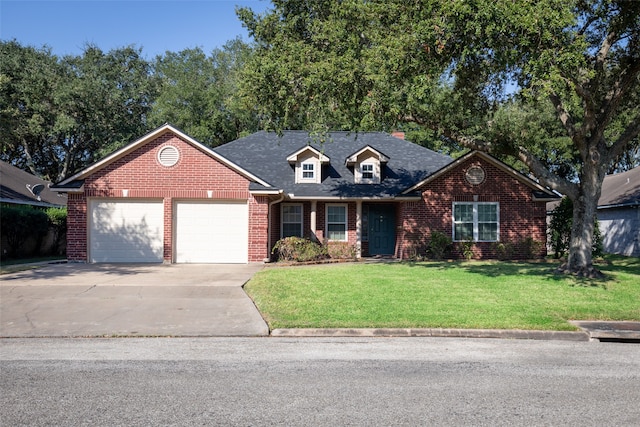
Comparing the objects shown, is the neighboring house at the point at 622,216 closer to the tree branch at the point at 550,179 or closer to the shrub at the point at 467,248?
the shrub at the point at 467,248

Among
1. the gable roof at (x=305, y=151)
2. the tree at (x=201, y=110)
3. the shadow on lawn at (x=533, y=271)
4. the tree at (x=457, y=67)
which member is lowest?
the shadow on lawn at (x=533, y=271)

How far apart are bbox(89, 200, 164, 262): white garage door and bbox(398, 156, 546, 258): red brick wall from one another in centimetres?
1003

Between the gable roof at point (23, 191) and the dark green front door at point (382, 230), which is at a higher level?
→ the gable roof at point (23, 191)

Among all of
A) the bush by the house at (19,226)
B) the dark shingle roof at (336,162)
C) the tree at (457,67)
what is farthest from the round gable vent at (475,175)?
the bush by the house at (19,226)

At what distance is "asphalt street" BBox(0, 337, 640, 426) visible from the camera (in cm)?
443

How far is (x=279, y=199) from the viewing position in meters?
19.8

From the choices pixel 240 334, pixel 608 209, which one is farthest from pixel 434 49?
pixel 608 209

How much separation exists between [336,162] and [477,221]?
7122mm

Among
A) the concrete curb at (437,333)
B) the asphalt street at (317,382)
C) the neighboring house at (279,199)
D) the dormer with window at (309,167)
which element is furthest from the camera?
the dormer with window at (309,167)

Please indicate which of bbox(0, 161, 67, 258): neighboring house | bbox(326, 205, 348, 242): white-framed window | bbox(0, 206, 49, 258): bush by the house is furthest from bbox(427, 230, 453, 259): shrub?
bbox(0, 161, 67, 258): neighboring house

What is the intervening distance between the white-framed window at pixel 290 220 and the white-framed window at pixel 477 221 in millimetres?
6791

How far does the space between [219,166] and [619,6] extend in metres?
13.5

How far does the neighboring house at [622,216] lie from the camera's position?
24734 mm

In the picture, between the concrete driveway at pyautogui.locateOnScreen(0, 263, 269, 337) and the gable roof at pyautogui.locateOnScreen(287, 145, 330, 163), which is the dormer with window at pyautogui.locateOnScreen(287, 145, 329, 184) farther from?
the concrete driveway at pyautogui.locateOnScreen(0, 263, 269, 337)
